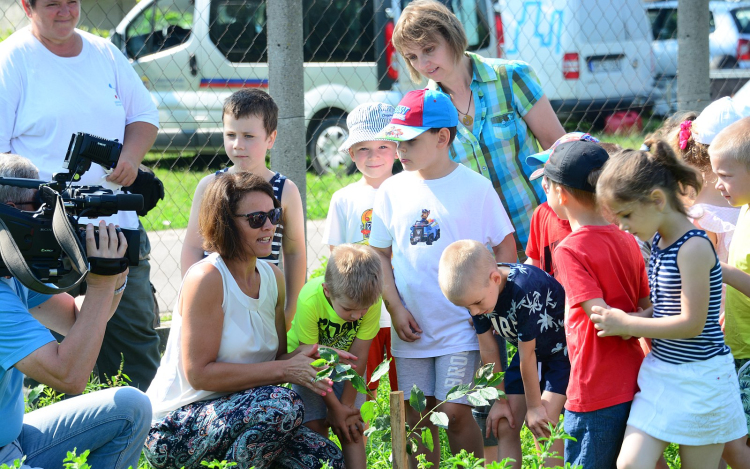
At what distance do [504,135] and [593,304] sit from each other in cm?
122

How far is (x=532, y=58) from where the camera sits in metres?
8.64

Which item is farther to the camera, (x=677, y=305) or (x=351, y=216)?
(x=351, y=216)

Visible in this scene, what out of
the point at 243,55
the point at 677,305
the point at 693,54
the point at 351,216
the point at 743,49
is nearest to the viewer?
the point at 677,305

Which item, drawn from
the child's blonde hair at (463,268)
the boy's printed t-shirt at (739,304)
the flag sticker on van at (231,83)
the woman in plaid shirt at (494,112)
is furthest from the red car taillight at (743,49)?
the child's blonde hair at (463,268)

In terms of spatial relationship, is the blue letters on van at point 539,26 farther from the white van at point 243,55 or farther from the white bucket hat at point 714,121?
the white bucket hat at point 714,121

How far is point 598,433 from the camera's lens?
7.91ft

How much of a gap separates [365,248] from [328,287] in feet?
Answer: 0.63

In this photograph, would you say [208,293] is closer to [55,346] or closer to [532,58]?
[55,346]

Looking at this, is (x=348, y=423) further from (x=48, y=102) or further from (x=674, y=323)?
(x=48, y=102)

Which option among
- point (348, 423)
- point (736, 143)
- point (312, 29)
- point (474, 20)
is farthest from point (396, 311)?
point (474, 20)

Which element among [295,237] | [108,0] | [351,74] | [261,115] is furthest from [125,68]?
[108,0]

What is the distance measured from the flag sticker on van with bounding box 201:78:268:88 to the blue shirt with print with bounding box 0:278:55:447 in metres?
5.65

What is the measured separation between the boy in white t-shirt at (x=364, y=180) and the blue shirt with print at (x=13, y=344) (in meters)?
1.43

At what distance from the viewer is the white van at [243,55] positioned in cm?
796
